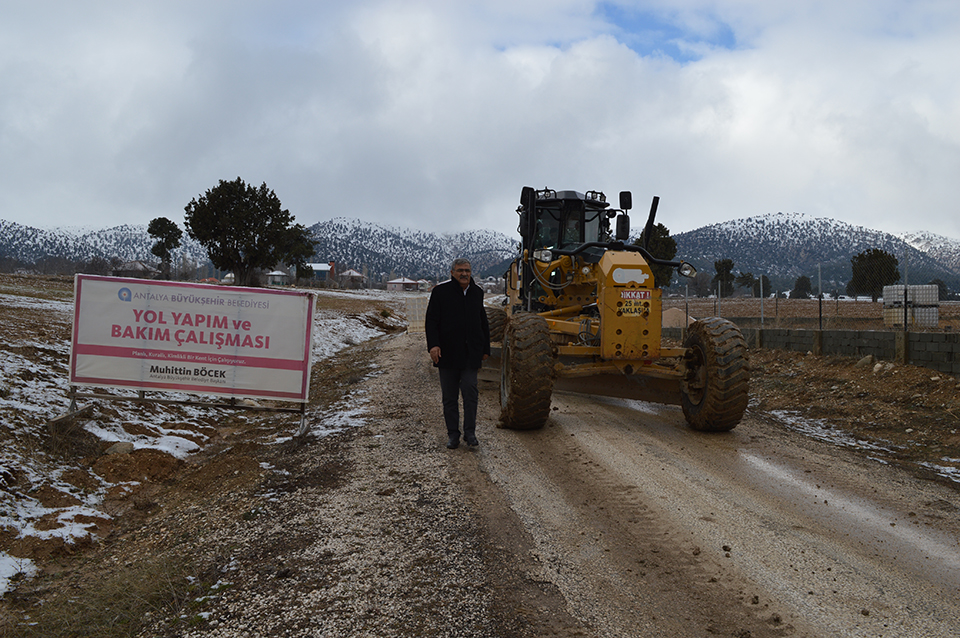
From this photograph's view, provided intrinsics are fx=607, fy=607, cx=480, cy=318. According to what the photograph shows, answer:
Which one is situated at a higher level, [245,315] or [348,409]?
[245,315]

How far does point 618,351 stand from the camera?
716 centimetres

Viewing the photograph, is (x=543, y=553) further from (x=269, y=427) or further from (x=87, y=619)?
(x=269, y=427)

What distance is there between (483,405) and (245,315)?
3667mm

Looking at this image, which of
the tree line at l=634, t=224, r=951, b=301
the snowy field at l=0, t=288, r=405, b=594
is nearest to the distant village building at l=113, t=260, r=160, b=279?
the tree line at l=634, t=224, r=951, b=301

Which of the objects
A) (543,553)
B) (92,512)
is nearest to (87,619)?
(92,512)

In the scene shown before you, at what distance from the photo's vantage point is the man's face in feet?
21.0

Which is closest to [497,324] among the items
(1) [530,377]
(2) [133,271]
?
(1) [530,377]

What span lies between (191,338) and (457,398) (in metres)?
3.17

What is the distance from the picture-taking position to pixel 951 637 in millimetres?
2908

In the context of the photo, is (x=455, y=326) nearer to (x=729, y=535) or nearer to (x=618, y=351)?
(x=618, y=351)

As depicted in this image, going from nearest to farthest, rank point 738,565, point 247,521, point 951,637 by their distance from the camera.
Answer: point 951,637 < point 738,565 < point 247,521

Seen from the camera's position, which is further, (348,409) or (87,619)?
(348,409)

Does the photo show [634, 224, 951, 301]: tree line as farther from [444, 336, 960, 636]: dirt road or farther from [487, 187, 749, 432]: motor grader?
[444, 336, 960, 636]: dirt road

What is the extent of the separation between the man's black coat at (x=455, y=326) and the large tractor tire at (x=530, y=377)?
0.62 meters
